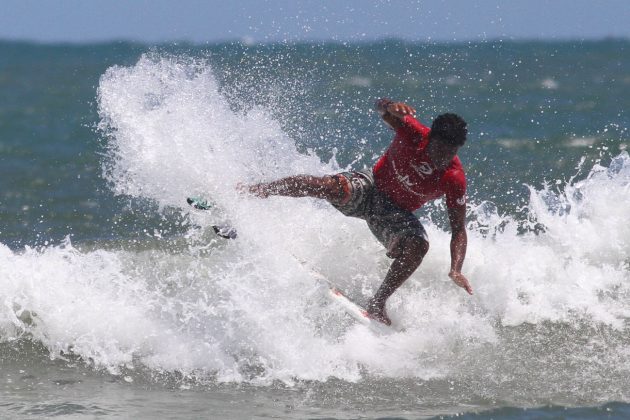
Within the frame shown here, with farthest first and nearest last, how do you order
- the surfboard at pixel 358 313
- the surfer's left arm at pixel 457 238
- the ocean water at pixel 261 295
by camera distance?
the surfboard at pixel 358 313 < the surfer's left arm at pixel 457 238 < the ocean water at pixel 261 295

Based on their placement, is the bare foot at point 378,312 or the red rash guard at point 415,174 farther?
the bare foot at point 378,312

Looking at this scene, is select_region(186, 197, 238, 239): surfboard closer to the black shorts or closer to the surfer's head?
the black shorts

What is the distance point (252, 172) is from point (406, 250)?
184 cm

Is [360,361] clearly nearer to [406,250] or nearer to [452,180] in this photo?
[406,250]

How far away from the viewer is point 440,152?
703 cm

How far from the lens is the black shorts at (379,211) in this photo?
24.7 feet

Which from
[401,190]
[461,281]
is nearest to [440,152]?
[401,190]

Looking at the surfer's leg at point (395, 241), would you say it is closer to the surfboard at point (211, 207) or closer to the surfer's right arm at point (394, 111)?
the surfer's right arm at point (394, 111)

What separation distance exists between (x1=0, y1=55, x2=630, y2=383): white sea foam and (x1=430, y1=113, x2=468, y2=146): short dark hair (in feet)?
5.14

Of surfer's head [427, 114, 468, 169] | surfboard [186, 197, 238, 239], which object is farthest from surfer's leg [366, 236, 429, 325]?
surfboard [186, 197, 238, 239]

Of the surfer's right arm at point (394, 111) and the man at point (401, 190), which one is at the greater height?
the surfer's right arm at point (394, 111)

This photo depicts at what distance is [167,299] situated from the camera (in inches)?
294

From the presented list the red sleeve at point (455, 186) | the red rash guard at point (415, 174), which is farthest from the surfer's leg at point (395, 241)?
the red sleeve at point (455, 186)

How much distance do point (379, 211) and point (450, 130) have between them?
3.34 feet
